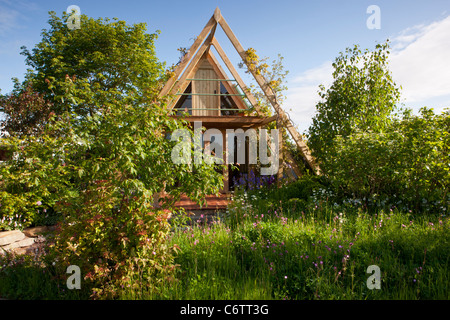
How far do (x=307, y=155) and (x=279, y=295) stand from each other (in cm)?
631

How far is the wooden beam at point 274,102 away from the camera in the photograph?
9.16 m

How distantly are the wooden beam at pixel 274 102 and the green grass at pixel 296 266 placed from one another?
3968mm

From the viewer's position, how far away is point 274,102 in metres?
9.34

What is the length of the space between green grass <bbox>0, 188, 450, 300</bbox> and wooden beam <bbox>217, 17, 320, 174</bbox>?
3968 mm

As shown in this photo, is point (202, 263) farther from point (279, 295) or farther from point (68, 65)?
point (68, 65)

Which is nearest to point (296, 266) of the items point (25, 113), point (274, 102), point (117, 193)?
point (117, 193)

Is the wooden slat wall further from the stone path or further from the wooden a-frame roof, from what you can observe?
the stone path

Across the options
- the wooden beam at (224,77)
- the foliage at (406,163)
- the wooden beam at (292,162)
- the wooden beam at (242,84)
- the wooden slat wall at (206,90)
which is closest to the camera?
the foliage at (406,163)

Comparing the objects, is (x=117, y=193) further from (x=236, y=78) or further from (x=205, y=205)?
(x=236, y=78)

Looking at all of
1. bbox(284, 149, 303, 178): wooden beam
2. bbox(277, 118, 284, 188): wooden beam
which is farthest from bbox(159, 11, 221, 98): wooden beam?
bbox(284, 149, 303, 178): wooden beam

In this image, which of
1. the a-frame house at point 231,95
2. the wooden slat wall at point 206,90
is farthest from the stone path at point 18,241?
the wooden slat wall at point 206,90

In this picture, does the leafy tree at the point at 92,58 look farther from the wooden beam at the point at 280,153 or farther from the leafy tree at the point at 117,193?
the leafy tree at the point at 117,193

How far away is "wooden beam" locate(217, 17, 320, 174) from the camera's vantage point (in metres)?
9.16
